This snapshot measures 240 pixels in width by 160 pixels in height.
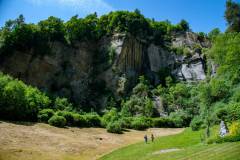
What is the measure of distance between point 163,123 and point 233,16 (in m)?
36.4

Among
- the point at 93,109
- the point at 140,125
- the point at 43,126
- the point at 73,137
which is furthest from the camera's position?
the point at 93,109

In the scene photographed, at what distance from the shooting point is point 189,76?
97438 mm

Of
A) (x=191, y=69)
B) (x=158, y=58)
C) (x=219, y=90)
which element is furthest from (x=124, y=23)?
(x=219, y=90)

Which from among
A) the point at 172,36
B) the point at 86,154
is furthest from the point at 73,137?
the point at 172,36

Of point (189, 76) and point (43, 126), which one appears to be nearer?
point (43, 126)

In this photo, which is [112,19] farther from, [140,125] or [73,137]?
[73,137]

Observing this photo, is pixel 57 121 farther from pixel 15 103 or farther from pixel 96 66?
pixel 96 66

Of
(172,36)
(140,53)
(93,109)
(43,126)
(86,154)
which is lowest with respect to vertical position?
(86,154)

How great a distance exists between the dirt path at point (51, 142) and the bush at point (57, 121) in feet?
4.62

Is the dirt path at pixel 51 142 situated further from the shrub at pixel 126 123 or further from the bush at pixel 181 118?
the bush at pixel 181 118

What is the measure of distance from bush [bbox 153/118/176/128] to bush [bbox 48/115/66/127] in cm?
2420

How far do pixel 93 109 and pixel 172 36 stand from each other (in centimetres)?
4010

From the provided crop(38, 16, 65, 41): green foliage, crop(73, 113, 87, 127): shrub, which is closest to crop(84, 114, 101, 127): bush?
crop(73, 113, 87, 127): shrub

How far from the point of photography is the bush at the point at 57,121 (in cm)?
5206
